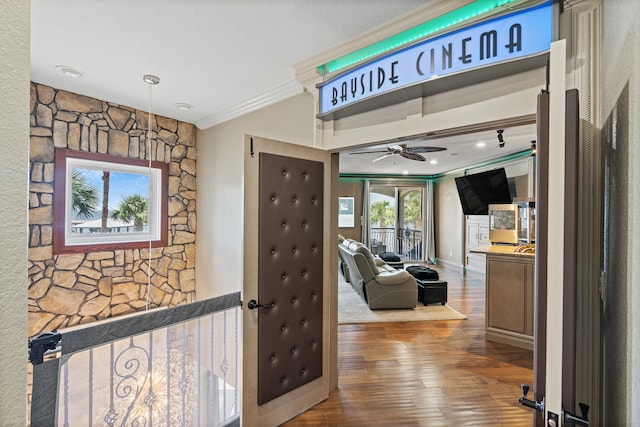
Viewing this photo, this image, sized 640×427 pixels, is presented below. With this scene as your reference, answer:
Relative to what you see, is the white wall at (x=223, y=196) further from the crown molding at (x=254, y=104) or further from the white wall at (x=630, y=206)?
the white wall at (x=630, y=206)

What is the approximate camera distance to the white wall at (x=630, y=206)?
28.2 inches

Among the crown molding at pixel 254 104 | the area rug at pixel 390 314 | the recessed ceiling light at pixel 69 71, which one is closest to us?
the recessed ceiling light at pixel 69 71

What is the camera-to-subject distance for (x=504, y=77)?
1459mm

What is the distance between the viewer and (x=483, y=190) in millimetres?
5730

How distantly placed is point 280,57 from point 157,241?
2.65 m

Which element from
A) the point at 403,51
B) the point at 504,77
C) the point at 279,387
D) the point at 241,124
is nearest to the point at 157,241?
the point at 241,124

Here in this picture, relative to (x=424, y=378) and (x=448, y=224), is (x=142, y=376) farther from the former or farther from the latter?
(x=448, y=224)

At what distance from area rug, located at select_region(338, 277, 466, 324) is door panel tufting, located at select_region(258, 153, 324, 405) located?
1.89 metres

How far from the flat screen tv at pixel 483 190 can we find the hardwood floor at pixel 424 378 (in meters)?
2.83

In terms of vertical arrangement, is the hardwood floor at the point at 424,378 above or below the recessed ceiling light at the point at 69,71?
below

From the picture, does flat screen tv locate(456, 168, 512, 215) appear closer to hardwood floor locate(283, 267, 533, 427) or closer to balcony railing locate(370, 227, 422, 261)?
hardwood floor locate(283, 267, 533, 427)

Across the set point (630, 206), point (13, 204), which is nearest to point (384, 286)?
point (630, 206)

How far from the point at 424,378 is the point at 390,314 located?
162 centimetres

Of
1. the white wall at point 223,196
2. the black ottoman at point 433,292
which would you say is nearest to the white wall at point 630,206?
the white wall at point 223,196
